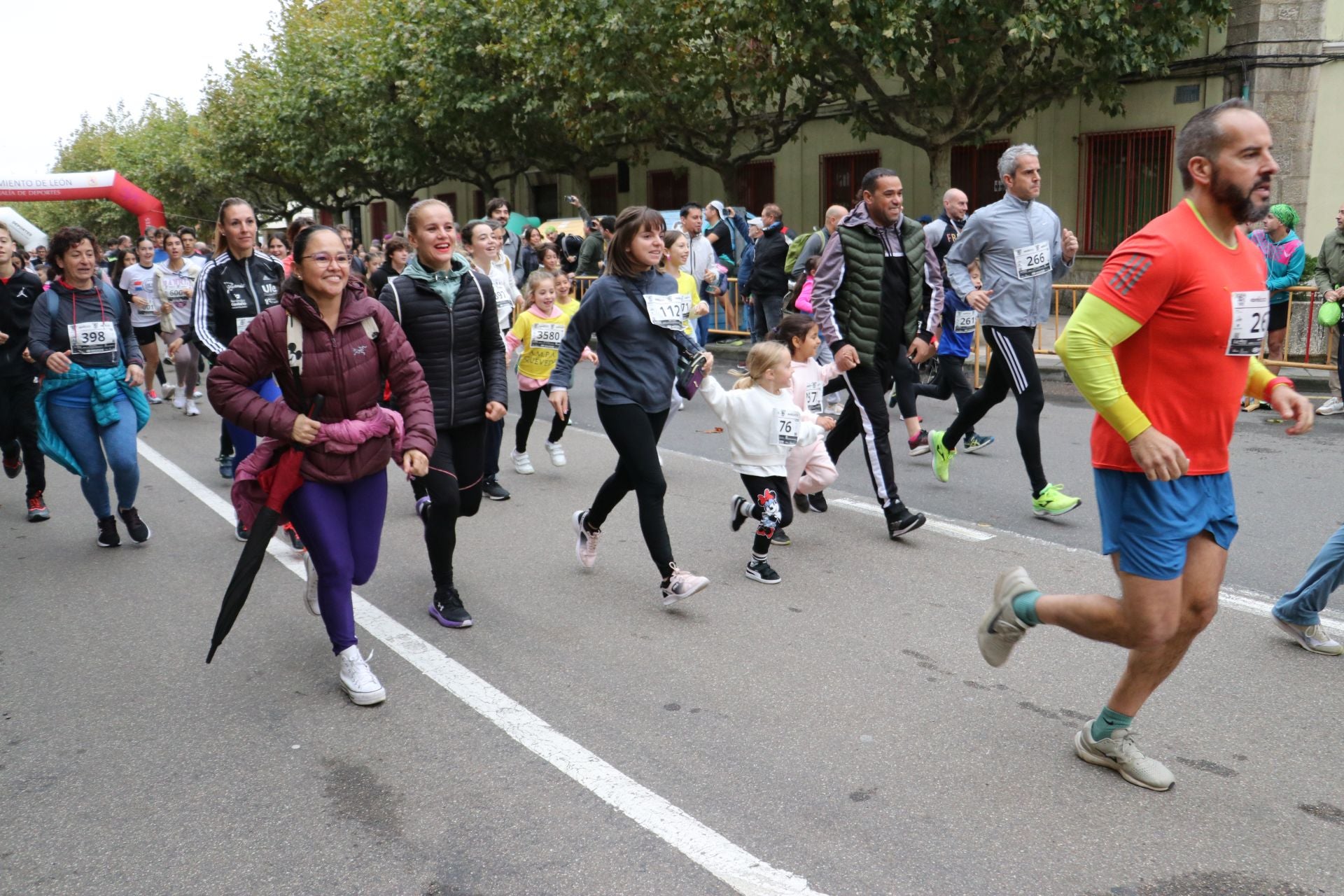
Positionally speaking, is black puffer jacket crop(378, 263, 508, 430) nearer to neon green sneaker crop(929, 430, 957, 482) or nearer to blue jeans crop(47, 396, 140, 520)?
blue jeans crop(47, 396, 140, 520)

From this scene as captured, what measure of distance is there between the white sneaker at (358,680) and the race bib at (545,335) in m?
4.65

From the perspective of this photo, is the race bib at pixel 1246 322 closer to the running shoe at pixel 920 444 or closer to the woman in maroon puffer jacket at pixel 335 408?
the woman in maroon puffer jacket at pixel 335 408

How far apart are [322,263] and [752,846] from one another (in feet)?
8.20

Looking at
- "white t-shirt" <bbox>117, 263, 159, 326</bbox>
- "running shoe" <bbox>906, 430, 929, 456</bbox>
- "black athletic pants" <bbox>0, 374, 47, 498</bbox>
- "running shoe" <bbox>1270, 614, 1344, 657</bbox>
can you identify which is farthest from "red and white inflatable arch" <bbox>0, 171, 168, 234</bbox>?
"running shoe" <bbox>1270, 614, 1344, 657</bbox>

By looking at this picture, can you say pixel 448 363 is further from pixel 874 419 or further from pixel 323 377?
pixel 874 419

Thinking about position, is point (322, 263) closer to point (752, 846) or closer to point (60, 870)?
point (60, 870)

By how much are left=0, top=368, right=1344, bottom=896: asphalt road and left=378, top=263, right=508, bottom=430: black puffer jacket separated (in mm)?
969

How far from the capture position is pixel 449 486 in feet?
17.2

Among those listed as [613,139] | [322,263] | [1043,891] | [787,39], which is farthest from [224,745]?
[613,139]

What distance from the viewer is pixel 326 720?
4379 mm

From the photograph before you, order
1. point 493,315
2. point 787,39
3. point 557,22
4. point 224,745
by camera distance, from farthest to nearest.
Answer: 1. point 557,22
2. point 787,39
3. point 493,315
4. point 224,745

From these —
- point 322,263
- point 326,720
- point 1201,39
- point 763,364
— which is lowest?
point 326,720

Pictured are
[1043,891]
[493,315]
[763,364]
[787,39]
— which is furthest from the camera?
[787,39]

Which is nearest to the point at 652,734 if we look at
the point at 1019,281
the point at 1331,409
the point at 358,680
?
the point at 358,680
